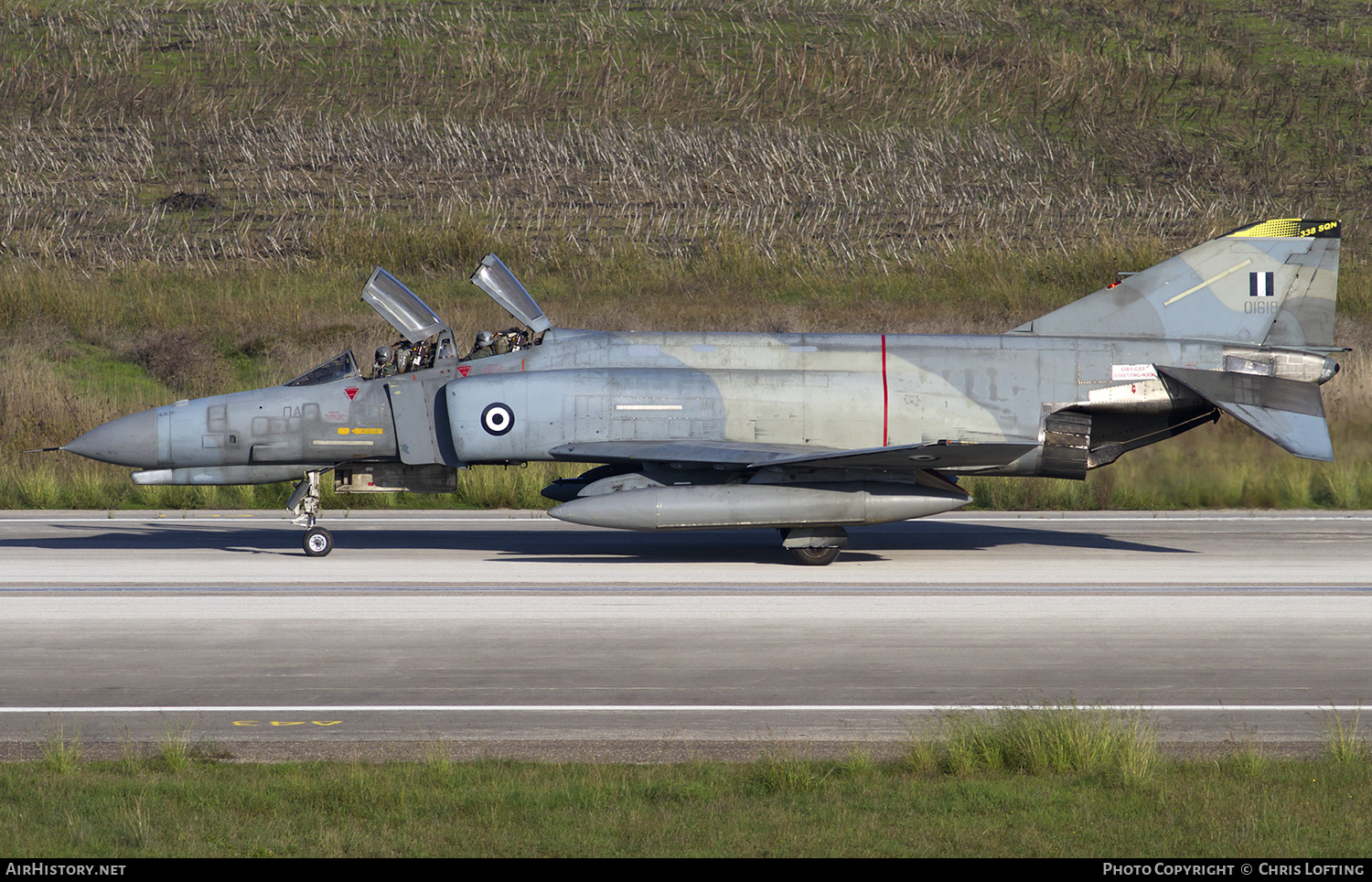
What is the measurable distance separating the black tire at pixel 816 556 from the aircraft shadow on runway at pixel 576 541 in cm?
42

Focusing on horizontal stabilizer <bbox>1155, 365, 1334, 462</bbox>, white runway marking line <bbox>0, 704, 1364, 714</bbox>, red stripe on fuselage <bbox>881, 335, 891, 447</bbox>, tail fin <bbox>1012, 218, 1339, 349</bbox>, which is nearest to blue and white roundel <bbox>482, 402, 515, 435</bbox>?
red stripe on fuselage <bbox>881, 335, 891, 447</bbox>

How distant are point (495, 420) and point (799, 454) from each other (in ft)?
11.3

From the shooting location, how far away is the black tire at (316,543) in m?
14.6

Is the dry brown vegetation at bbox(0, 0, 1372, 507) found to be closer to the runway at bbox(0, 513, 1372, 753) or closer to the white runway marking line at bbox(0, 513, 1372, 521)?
the white runway marking line at bbox(0, 513, 1372, 521)

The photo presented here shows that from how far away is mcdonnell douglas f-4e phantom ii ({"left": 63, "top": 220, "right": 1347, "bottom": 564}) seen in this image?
13.9m

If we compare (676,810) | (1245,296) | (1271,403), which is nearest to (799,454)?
(1271,403)

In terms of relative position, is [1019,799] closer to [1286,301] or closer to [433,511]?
[1286,301]

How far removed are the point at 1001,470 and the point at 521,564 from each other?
5743 millimetres

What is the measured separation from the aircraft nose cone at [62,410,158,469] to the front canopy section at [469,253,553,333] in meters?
4.02

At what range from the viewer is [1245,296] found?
14883 millimetres

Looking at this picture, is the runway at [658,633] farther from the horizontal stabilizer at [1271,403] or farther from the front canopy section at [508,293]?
the front canopy section at [508,293]

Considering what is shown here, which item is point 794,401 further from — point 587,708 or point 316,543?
point 587,708

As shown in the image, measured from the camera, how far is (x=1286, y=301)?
1485 cm

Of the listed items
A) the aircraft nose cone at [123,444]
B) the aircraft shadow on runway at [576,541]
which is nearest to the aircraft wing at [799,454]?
the aircraft shadow on runway at [576,541]
